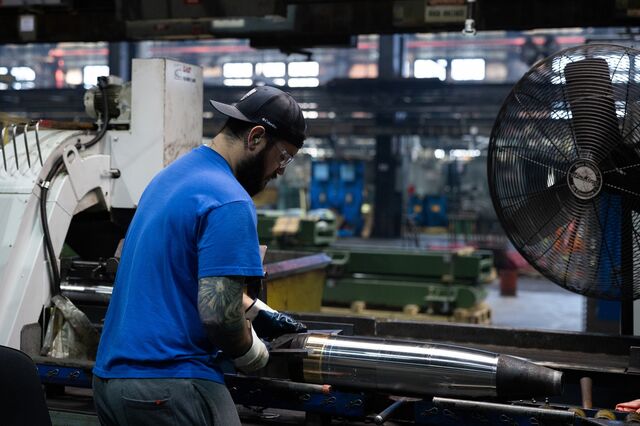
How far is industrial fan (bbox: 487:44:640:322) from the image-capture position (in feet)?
8.36

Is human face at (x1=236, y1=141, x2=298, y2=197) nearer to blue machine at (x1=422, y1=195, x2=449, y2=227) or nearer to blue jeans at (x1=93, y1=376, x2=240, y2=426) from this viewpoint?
blue jeans at (x1=93, y1=376, x2=240, y2=426)

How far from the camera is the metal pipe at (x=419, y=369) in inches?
87.9

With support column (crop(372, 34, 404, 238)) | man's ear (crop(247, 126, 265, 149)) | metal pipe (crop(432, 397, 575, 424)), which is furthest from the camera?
support column (crop(372, 34, 404, 238))

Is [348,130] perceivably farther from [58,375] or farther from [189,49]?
[58,375]

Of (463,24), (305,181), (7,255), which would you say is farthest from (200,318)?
(305,181)

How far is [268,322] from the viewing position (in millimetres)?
2387

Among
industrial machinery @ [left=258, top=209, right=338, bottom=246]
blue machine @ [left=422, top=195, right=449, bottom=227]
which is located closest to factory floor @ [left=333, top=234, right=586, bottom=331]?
industrial machinery @ [left=258, top=209, right=338, bottom=246]

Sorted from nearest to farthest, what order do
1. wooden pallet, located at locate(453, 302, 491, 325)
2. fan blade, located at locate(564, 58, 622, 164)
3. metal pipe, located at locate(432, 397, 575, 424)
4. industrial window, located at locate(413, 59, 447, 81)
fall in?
metal pipe, located at locate(432, 397, 575, 424), fan blade, located at locate(564, 58, 622, 164), wooden pallet, located at locate(453, 302, 491, 325), industrial window, located at locate(413, 59, 447, 81)

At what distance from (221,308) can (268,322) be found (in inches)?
27.6

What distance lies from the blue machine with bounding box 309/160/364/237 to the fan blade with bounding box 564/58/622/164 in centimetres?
1396

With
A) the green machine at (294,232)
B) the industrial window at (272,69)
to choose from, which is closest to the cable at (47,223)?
the green machine at (294,232)

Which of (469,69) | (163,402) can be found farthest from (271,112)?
(469,69)

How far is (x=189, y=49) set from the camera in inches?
759

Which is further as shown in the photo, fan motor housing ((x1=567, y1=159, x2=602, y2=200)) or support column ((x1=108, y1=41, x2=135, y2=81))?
support column ((x1=108, y1=41, x2=135, y2=81))
